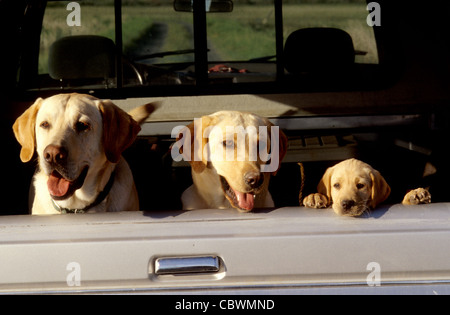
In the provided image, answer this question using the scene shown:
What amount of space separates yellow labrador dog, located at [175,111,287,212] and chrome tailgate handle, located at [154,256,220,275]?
777 millimetres

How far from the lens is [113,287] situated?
199cm

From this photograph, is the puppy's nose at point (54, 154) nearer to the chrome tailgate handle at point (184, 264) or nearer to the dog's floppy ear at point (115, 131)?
the dog's floppy ear at point (115, 131)

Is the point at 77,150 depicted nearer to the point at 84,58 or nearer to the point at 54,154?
the point at 54,154

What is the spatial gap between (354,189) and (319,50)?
1360mm

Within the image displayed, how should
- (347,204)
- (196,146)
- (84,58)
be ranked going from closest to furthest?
(347,204) → (196,146) → (84,58)

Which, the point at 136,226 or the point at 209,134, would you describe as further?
the point at 209,134

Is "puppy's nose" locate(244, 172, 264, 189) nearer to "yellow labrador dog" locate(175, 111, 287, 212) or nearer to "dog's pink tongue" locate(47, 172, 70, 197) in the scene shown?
"yellow labrador dog" locate(175, 111, 287, 212)

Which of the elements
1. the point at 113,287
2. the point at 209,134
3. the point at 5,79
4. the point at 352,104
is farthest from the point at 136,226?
the point at 5,79

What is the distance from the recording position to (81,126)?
9.01 feet

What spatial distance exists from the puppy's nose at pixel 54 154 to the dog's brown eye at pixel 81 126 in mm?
160

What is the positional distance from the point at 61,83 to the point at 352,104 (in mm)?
1695

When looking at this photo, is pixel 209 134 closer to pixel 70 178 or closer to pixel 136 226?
pixel 70 178

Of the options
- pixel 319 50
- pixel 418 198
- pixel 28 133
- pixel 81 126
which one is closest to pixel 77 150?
pixel 81 126

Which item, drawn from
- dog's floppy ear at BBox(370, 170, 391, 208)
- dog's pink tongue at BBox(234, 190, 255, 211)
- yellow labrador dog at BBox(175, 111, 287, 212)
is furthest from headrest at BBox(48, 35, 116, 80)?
dog's floppy ear at BBox(370, 170, 391, 208)
